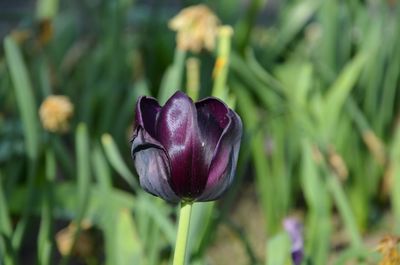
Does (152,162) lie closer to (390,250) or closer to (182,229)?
(182,229)

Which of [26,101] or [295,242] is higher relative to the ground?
[26,101]

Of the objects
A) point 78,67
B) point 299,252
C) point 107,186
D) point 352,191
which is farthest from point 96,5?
point 299,252

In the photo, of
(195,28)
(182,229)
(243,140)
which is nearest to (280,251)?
(182,229)

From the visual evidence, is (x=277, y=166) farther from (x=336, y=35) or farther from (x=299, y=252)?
(x=299, y=252)

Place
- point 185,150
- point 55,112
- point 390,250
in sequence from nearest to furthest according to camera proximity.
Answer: point 185,150 < point 390,250 < point 55,112

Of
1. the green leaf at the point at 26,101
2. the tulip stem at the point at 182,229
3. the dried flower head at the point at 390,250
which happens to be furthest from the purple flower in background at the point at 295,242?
the green leaf at the point at 26,101

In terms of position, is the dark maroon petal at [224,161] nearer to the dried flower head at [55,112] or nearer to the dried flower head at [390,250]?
the dried flower head at [390,250]

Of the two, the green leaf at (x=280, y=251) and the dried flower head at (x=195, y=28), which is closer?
the green leaf at (x=280, y=251)
